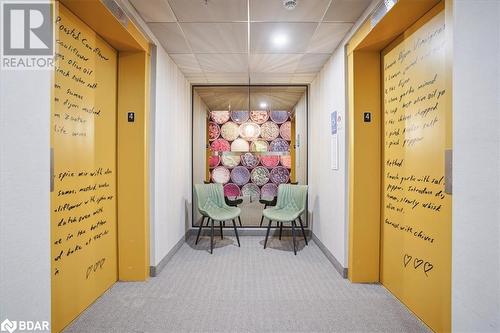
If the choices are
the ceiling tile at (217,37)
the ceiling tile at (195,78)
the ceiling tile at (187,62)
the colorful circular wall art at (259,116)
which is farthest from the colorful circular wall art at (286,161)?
the ceiling tile at (217,37)

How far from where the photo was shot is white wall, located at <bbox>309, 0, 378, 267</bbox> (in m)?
2.59

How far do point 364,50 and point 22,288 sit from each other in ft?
9.68

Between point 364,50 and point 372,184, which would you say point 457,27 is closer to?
point 364,50

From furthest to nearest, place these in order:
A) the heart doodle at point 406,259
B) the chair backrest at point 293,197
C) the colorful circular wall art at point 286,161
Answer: the colorful circular wall art at point 286,161 → the chair backrest at point 293,197 → the heart doodle at point 406,259

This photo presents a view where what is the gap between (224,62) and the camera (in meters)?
3.28

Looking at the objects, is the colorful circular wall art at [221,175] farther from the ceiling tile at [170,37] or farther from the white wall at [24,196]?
the white wall at [24,196]

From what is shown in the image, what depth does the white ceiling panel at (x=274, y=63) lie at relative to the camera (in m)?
3.09

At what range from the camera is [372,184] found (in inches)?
95.9

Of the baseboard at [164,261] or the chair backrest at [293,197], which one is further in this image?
the chair backrest at [293,197]

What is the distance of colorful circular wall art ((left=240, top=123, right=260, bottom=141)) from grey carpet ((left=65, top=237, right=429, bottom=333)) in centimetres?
350

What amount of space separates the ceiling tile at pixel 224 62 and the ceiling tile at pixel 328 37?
0.83m

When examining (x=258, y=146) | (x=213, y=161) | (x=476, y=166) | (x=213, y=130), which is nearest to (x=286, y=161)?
(x=258, y=146)

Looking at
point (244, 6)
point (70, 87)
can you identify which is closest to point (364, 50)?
point (244, 6)

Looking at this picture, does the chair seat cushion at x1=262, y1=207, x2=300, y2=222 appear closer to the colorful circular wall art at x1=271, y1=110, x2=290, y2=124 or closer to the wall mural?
the wall mural
